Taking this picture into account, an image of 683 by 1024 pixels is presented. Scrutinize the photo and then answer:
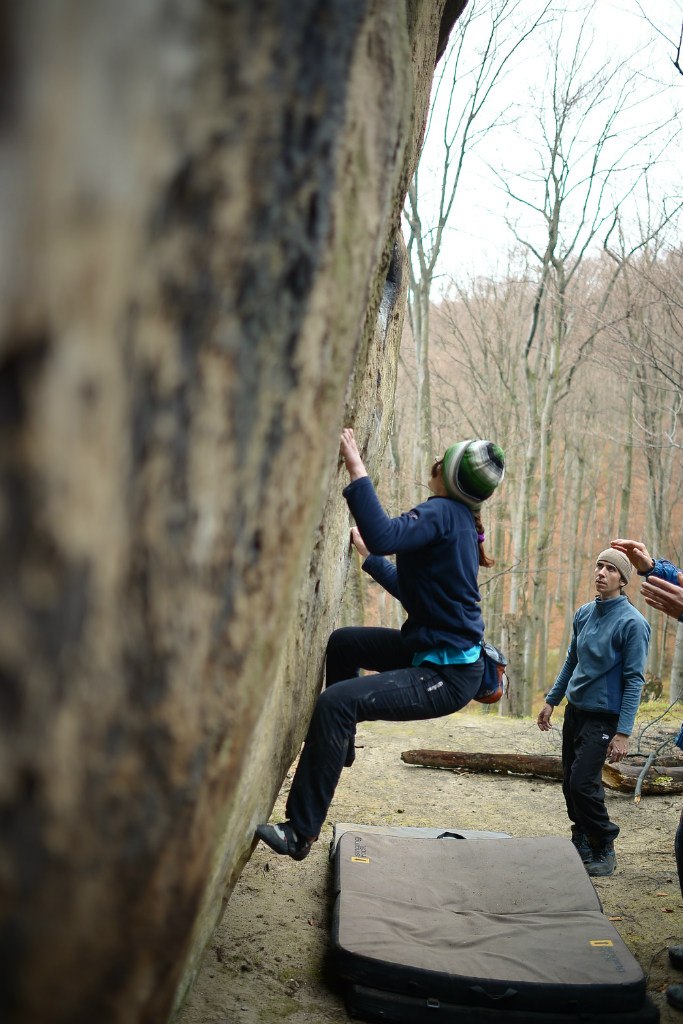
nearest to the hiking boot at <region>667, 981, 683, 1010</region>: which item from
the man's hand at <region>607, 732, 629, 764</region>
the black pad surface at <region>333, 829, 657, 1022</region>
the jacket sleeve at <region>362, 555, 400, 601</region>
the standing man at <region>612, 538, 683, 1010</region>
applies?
the standing man at <region>612, 538, 683, 1010</region>

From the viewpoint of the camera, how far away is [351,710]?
3959mm

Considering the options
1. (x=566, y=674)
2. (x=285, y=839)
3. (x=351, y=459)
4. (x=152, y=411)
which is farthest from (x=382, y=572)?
(x=152, y=411)

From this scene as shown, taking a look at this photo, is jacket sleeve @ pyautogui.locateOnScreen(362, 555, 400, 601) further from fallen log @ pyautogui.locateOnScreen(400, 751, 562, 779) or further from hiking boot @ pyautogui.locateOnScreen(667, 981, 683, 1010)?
fallen log @ pyautogui.locateOnScreen(400, 751, 562, 779)

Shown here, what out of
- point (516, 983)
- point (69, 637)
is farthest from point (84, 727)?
point (516, 983)

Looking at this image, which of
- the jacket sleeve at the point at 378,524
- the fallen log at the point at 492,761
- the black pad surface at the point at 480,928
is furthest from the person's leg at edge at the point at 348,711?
the fallen log at the point at 492,761

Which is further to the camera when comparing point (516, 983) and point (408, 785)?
point (408, 785)

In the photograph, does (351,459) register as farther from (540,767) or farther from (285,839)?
(540,767)

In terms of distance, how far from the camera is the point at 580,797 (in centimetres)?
595

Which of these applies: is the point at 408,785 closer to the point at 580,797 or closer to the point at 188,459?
the point at 580,797

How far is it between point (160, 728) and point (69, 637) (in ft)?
1.05

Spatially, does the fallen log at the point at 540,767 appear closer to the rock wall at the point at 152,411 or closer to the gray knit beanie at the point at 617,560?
the gray knit beanie at the point at 617,560

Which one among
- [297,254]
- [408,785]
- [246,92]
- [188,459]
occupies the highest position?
[246,92]

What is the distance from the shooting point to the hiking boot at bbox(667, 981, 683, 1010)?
14.2ft

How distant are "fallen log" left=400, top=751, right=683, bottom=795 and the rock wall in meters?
6.82
